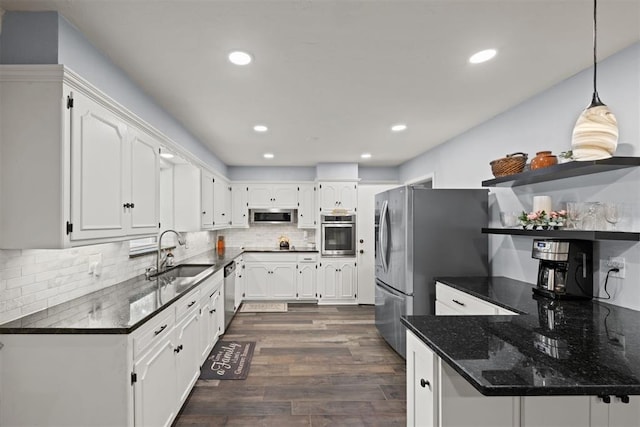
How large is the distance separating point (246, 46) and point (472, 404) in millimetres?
2213

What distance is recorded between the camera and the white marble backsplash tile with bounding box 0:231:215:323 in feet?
5.55

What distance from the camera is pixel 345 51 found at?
6.63 ft

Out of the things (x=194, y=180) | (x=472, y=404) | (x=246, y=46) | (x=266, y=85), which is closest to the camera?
(x=472, y=404)

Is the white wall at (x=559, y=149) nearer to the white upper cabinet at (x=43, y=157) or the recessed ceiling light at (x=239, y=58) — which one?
the recessed ceiling light at (x=239, y=58)

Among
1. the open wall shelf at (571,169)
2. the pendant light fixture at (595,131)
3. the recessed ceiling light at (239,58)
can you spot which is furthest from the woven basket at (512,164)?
the recessed ceiling light at (239,58)

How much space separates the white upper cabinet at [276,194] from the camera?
611 centimetres

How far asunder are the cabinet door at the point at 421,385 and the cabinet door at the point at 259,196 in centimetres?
473

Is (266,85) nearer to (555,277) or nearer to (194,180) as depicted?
(194,180)

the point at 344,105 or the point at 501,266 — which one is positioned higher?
the point at 344,105

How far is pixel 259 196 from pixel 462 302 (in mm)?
4325

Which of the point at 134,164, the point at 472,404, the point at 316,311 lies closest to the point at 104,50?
the point at 134,164

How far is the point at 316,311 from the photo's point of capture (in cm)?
530

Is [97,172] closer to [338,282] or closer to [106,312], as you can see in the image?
[106,312]

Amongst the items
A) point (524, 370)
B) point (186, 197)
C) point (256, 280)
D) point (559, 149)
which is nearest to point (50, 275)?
point (186, 197)
